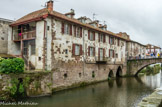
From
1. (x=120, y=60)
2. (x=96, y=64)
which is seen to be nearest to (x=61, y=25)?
(x=96, y=64)

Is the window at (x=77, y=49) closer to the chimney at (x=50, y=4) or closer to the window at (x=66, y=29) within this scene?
the window at (x=66, y=29)

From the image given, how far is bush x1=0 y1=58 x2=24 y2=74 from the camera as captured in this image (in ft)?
42.4

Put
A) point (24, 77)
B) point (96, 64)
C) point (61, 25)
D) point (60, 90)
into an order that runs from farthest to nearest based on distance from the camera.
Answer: point (96, 64), point (61, 25), point (60, 90), point (24, 77)

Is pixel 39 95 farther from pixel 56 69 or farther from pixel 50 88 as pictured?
pixel 56 69

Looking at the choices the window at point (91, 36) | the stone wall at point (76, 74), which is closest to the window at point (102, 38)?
the window at point (91, 36)

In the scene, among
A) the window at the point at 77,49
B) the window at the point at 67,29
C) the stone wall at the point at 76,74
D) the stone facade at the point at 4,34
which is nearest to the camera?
the stone wall at the point at 76,74

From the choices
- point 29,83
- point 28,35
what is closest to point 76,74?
point 29,83

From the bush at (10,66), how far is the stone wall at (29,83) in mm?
427

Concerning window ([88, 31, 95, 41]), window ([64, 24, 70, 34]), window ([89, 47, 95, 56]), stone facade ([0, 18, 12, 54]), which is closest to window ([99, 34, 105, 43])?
window ([88, 31, 95, 41])

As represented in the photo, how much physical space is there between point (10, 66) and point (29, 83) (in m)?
2.34

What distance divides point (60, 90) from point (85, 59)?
261 inches

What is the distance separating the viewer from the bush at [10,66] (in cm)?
1291

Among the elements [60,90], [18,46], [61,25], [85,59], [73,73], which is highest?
[61,25]

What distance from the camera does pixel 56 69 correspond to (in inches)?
682
